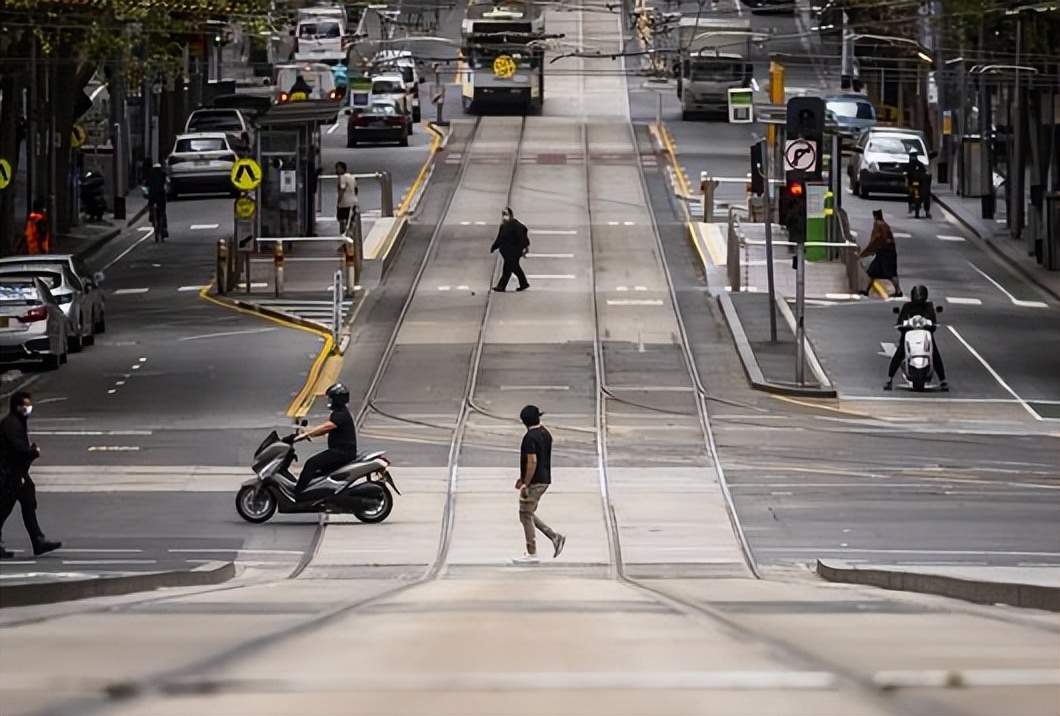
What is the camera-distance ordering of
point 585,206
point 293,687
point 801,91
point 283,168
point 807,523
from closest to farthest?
point 293,687 → point 807,523 → point 283,168 → point 585,206 → point 801,91

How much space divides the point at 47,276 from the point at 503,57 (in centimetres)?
4296

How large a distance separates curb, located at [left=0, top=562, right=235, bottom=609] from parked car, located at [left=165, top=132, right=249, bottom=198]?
134 feet

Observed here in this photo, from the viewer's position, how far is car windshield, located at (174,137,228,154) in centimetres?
5884

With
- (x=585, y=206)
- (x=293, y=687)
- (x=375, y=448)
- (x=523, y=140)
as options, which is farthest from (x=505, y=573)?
(x=523, y=140)

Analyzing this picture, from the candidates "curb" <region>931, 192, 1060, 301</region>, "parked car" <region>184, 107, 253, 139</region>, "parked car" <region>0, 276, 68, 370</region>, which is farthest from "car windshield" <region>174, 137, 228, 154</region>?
"parked car" <region>0, 276, 68, 370</region>

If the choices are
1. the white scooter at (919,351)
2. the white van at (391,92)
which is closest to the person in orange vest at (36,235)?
the white scooter at (919,351)

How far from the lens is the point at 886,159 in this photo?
59500mm

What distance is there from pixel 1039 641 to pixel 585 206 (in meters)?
45.4

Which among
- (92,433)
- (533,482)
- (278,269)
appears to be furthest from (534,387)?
(533,482)

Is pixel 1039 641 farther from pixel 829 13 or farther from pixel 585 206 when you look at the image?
pixel 829 13

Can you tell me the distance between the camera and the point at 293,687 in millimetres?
9125

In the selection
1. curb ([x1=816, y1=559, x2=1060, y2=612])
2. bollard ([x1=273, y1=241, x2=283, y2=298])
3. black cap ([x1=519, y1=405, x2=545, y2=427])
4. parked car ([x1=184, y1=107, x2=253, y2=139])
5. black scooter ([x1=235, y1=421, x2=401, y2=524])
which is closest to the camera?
curb ([x1=816, y1=559, x2=1060, y2=612])

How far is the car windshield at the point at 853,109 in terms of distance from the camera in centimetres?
6956

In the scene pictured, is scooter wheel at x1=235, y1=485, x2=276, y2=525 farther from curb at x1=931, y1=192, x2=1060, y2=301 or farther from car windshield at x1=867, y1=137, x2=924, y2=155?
car windshield at x1=867, y1=137, x2=924, y2=155
